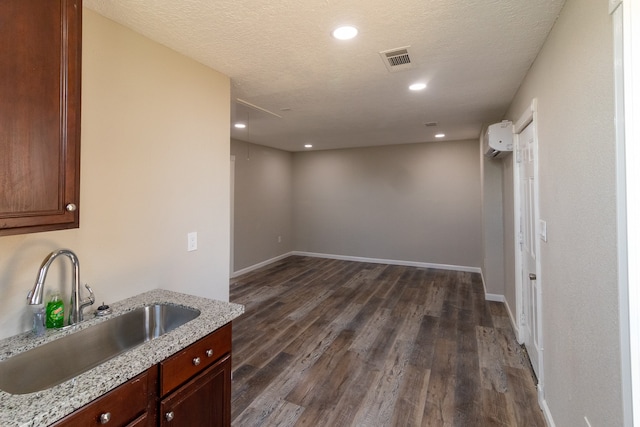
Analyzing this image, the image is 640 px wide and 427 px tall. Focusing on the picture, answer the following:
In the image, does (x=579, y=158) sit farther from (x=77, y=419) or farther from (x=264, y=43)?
(x=77, y=419)

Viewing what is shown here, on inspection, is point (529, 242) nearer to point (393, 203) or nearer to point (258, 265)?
point (393, 203)

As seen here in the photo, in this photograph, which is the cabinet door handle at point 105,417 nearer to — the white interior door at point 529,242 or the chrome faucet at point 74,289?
the chrome faucet at point 74,289

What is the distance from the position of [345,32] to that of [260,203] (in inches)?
184

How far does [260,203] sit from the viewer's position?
242 inches

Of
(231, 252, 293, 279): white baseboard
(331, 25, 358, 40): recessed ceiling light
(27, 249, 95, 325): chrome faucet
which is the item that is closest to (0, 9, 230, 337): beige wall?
(27, 249, 95, 325): chrome faucet

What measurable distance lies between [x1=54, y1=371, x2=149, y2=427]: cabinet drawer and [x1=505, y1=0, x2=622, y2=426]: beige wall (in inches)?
66.5

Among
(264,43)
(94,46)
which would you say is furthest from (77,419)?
(264,43)

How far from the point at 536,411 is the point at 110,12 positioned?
141 inches

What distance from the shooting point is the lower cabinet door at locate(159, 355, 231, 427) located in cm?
122

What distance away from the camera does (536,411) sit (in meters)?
2.02

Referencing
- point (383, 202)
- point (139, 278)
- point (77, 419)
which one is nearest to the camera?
point (77, 419)

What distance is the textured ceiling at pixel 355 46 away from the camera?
1541 mm

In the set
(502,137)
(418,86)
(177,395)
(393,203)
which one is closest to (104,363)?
(177,395)

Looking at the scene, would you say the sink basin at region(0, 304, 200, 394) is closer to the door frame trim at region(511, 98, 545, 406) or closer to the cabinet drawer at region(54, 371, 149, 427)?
the cabinet drawer at region(54, 371, 149, 427)
